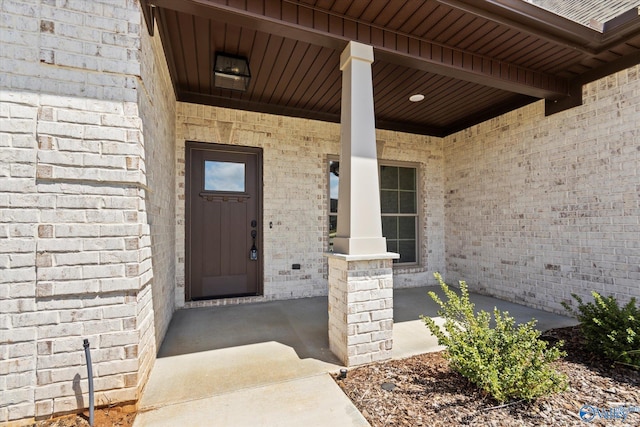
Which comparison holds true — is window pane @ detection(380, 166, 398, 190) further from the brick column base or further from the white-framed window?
the brick column base

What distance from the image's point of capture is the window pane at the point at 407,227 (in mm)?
5434

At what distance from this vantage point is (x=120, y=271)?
A: 6.51ft

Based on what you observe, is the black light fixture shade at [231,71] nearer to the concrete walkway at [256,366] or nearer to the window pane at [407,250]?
the concrete walkway at [256,366]

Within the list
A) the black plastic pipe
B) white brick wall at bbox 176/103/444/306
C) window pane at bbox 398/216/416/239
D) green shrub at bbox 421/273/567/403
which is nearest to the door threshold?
white brick wall at bbox 176/103/444/306

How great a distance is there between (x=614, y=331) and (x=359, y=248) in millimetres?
2206

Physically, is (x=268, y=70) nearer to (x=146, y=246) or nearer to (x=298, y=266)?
(x=146, y=246)

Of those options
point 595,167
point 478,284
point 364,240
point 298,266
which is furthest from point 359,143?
point 478,284

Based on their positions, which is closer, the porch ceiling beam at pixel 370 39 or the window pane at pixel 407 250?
the porch ceiling beam at pixel 370 39

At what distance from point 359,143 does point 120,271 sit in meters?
2.07

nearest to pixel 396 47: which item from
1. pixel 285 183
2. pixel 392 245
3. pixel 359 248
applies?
pixel 359 248

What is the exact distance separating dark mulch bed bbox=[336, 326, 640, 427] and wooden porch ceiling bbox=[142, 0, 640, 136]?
112 inches

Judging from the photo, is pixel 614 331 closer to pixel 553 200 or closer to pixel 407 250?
pixel 553 200

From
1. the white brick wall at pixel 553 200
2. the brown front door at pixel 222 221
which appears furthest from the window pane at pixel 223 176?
the white brick wall at pixel 553 200

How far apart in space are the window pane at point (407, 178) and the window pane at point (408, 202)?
10 cm
